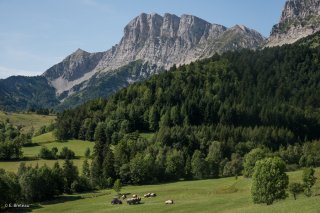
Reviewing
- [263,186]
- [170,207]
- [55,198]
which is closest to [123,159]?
[55,198]

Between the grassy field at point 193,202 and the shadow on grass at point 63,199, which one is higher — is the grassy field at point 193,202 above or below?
above

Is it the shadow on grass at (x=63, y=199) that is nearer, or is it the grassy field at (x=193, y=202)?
the grassy field at (x=193, y=202)

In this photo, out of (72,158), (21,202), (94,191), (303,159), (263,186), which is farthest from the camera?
(72,158)

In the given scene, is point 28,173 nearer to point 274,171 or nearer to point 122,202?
point 122,202

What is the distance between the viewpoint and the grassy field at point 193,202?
65.2m

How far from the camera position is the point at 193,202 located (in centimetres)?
9112

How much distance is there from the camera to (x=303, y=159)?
171m

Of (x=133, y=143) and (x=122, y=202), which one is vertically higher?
(x=133, y=143)

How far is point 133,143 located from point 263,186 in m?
101

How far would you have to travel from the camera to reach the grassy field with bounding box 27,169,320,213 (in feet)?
214

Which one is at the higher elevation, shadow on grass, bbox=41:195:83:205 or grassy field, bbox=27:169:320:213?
grassy field, bbox=27:169:320:213

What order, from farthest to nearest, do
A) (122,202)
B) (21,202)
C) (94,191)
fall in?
(94,191)
(21,202)
(122,202)

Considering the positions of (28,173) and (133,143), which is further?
(133,143)

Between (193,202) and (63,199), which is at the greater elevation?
(193,202)
